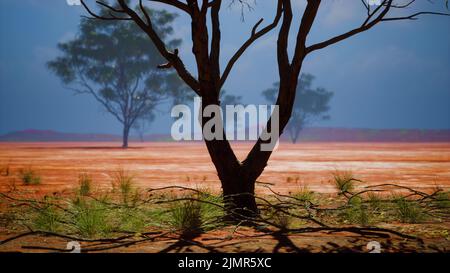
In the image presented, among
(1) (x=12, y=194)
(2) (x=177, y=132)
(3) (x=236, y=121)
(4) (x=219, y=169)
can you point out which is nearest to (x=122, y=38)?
(3) (x=236, y=121)

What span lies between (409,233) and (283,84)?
251 centimetres

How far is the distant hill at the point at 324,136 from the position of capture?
3710 inches

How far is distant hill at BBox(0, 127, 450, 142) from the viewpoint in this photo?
309ft

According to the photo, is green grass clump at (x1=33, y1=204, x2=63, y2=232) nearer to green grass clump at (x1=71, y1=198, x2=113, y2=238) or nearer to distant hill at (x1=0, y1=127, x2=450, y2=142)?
green grass clump at (x1=71, y1=198, x2=113, y2=238)

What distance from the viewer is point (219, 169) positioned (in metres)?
6.27

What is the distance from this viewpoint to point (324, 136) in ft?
374

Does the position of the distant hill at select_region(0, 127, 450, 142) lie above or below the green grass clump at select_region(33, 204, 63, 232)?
above

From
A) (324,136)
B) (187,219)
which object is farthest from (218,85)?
(324,136)

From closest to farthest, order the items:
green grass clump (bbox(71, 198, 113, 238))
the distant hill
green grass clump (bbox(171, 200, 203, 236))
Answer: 1. green grass clump (bbox(71, 198, 113, 238))
2. green grass clump (bbox(171, 200, 203, 236))
3. the distant hill

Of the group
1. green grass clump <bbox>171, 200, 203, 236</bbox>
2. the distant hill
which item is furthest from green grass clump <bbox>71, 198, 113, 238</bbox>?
the distant hill

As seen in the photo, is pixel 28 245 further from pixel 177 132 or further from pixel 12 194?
pixel 177 132

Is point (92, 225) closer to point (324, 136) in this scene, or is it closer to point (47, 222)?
point (47, 222)

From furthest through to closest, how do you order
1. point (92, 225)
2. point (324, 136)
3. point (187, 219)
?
point (324, 136) < point (187, 219) < point (92, 225)
